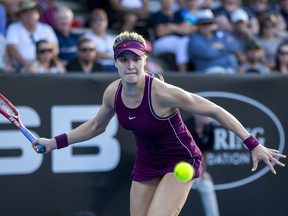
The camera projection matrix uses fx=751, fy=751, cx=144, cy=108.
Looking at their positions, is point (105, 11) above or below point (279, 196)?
above

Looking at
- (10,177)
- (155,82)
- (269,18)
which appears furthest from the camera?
(269,18)

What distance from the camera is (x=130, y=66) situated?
595 centimetres

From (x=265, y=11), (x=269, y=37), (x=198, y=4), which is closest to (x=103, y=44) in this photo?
(x=198, y=4)

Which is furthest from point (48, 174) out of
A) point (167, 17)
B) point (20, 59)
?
point (167, 17)

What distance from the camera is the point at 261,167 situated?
9.07 metres

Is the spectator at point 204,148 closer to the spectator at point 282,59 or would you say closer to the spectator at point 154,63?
the spectator at point 154,63

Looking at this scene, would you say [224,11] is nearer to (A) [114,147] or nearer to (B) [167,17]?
(B) [167,17]

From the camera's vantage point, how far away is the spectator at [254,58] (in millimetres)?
10742

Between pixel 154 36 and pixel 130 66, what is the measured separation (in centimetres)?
596

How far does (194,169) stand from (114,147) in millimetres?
2683

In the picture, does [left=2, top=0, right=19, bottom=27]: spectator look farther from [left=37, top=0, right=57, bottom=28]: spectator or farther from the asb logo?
the asb logo

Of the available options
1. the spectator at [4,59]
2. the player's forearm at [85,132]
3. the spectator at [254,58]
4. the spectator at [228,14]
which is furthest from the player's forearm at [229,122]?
the spectator at [228,14]

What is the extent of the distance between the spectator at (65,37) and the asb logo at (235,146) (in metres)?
2.49

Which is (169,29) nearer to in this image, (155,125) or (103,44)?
(103,44)
